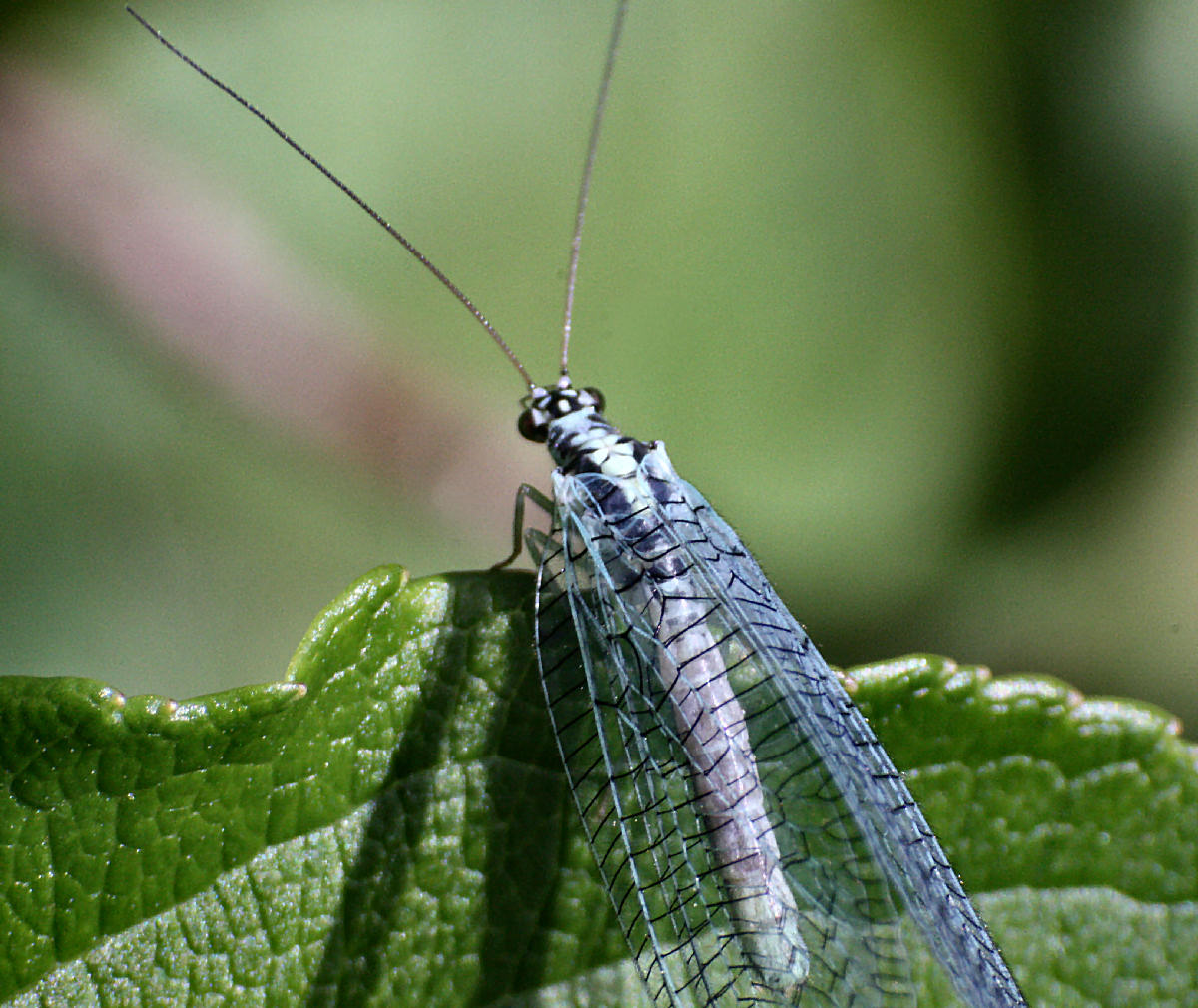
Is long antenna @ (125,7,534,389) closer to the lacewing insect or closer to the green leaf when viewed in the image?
the lacewing insect

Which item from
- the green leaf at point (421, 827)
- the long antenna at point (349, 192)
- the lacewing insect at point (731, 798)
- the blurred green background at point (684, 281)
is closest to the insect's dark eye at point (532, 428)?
the long antenna at point (349, 192)

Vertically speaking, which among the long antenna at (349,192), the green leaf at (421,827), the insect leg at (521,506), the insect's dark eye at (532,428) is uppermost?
the long antenna at (349,192)

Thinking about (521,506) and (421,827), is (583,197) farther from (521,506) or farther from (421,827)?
(421,827)

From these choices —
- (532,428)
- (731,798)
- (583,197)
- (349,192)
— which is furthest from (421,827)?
(583,197)

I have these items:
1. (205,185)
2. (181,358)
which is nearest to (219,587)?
(181,358)

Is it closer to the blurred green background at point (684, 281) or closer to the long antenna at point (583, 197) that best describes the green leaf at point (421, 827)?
the long antenna at point (583, 197)

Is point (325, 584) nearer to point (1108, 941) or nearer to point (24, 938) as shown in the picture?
point (24, 938)

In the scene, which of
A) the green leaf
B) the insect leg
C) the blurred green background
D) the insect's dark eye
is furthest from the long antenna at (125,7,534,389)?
the green leaf
